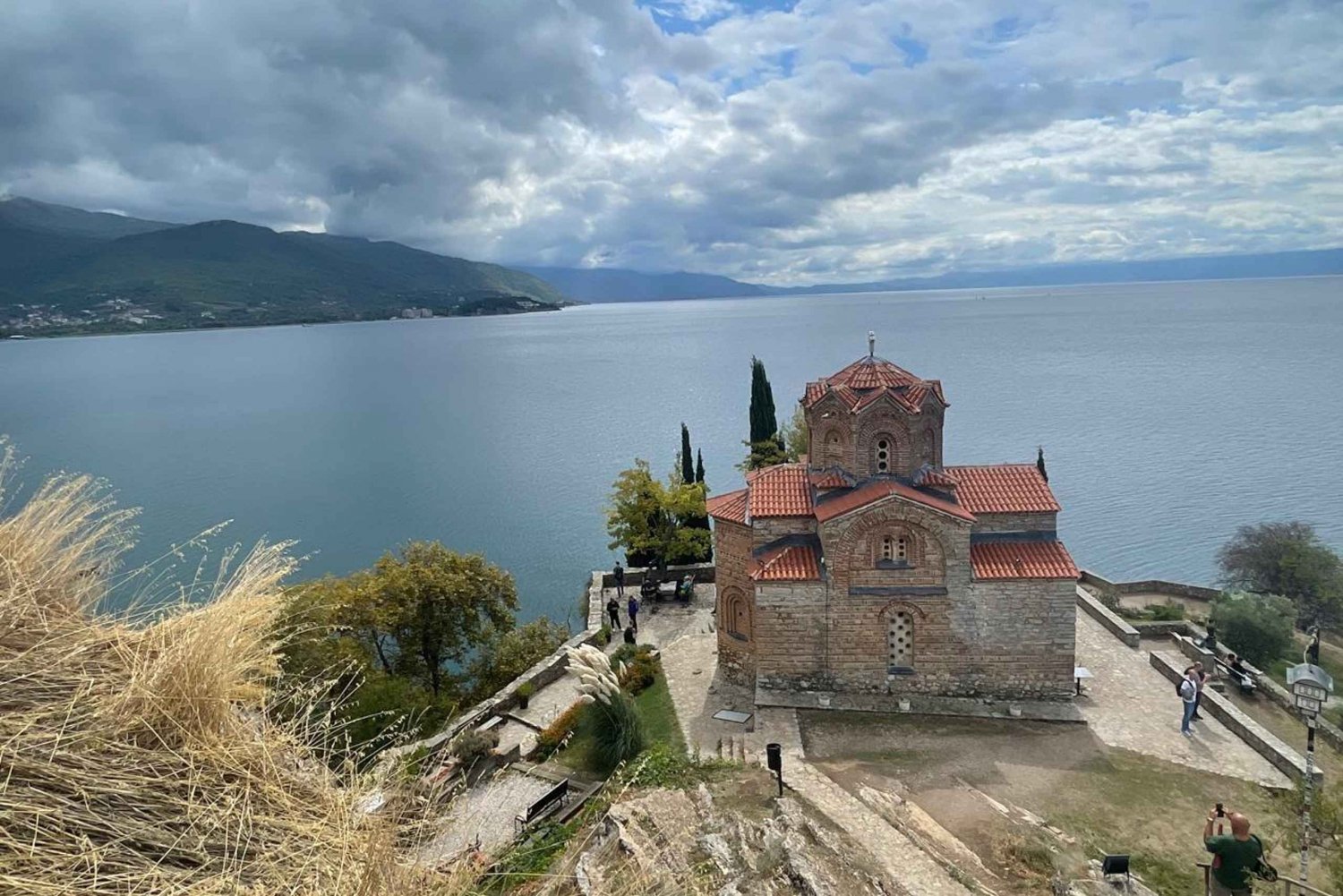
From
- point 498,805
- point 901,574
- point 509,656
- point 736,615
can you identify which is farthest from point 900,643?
point 509,656

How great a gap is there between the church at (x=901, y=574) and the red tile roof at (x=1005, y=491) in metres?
0.04

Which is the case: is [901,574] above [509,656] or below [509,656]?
above

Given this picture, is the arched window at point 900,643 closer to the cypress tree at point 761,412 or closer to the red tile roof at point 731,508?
the red tile roof at point 731,508

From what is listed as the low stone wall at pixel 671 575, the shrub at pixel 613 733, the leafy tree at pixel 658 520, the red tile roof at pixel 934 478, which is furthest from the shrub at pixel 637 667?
the red tile roof at pixel 934 478

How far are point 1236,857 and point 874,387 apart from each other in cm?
1116

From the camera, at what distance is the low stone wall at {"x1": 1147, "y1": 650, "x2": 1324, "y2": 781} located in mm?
14438

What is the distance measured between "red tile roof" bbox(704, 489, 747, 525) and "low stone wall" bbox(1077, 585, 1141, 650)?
11044 millimetres

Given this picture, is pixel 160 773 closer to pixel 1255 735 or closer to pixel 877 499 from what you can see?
pixel 877 499

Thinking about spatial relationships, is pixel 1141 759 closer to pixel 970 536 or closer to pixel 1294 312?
pixel 970 536

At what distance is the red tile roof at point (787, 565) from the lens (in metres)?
16.9

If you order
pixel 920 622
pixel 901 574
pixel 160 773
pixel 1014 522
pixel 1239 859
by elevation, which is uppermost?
pixel 160 773

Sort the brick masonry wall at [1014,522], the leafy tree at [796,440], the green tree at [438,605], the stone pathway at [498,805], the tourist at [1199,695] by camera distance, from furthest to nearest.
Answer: the leafy tree at [796,440] < the green tree at [438,605] < the brick masonry wall at [1014,522] < the tourist at [1199,695] < the stone pathway at [498,805]

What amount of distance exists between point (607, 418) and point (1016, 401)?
129 feet

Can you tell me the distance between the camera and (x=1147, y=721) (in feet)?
53.9
